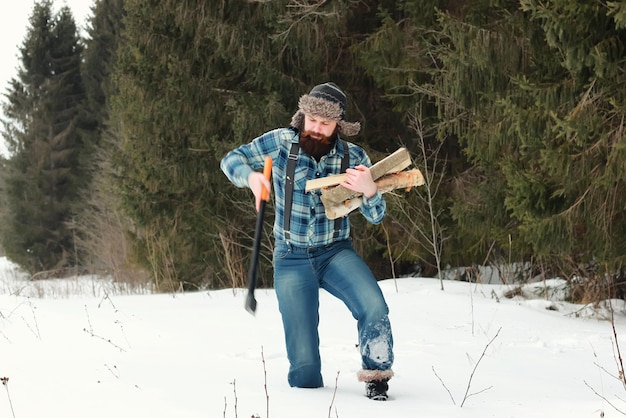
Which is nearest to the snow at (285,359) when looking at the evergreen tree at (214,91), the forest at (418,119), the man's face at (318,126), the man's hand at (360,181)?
the forest at (418,119)

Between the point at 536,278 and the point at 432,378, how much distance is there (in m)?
6.07

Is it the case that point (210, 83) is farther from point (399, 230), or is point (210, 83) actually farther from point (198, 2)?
point (399, 230)

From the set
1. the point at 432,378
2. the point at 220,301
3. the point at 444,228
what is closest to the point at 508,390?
the point at 432,378

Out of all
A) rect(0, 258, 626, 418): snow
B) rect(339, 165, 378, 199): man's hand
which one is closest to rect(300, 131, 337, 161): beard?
rect(339, 165, 378, 199): man's hand

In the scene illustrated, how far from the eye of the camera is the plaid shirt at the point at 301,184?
12.1 ft

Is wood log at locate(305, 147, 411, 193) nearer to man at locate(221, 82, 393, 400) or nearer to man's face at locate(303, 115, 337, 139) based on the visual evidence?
man at locate(221, 82, 393, 400)

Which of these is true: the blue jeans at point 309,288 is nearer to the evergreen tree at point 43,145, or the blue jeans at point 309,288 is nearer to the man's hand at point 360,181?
the man's hand at point 360,181

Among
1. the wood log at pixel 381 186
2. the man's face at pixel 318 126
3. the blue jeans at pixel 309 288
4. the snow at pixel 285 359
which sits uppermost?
the man's face at pixel 318 126

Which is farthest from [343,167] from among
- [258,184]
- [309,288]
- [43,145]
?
[43,145]

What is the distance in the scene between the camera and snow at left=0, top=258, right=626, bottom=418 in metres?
3.29

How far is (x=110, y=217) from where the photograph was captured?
84.1 feet

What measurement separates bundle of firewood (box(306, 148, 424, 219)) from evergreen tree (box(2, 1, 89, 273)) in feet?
87.1

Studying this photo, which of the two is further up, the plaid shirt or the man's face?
the man's face

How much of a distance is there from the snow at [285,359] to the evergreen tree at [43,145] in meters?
22.9
